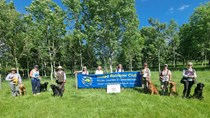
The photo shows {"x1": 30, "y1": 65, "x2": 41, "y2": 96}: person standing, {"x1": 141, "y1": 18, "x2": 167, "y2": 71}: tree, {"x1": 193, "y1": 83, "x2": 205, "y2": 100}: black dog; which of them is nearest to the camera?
{"x1": 193, "y1": 83, "x2": 205, "y2": 100}: black dog

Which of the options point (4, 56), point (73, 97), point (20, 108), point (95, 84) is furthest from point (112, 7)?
point (20, 108)

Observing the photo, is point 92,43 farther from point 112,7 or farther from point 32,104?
point 32,104

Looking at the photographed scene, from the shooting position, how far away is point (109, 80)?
14.3m

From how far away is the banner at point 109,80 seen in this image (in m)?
13.9

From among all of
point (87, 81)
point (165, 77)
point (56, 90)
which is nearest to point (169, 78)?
point (165, 77)

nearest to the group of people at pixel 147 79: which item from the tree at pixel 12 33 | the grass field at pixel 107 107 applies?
the grass field at pixel 107 107

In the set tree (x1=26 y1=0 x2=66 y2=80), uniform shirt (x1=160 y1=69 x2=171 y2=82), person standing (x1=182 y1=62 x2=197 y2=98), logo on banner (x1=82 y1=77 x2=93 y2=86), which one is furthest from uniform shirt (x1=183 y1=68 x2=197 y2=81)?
tree (x1=26 y1=0 x2=66 y2=80)

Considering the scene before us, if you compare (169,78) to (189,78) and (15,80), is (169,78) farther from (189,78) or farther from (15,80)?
(15,80)

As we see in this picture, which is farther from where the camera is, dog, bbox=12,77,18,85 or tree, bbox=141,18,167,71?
tree, bbox=141,18,167,71

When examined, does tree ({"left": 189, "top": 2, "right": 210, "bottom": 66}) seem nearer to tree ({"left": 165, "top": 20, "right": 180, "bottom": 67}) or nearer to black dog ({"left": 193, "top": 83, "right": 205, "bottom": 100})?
tree ({"left": 165, "top": 20, "right": 180, "bottom": 67})

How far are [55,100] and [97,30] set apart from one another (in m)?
20.8

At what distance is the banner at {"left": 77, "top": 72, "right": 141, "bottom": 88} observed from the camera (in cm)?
1391

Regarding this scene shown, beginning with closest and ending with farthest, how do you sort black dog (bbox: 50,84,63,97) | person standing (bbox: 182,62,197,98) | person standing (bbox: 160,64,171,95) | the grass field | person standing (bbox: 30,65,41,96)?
1. the grass field
2. person standing (bbox: 182,62,197,98)
3. black dog (bbox: 50,84,63,97)
4. person standing (bbox: 160,64,171,95)
5. person standing (bbox: 30,65,41,96)

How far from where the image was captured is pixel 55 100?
10.8 metres
